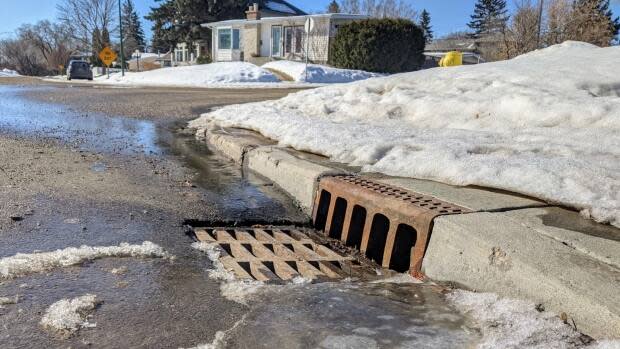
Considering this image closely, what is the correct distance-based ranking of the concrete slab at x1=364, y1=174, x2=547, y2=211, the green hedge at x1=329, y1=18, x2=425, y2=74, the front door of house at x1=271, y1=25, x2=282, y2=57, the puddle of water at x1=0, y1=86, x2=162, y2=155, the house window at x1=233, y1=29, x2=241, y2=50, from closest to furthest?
the concrete slab at x1=364, y1=174, x2=547, y2=211, the puddle of water at x1=0, y1=86, x2=162, y2=155, the green hedge at x1=329, y1=18, x2=425, y2=74, the front door of house at x1=271, y1=25, x2=282, y2=57, the house window at x1=233, y1=29, x2=241, y2=50

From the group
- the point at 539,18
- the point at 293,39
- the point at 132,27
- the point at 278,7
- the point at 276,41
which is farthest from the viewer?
the point at 132,27

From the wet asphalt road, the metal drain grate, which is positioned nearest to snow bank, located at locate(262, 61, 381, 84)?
the wet asphalt road

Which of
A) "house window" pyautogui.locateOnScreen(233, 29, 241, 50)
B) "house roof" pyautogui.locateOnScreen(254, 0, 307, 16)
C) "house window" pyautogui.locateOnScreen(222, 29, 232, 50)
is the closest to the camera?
"house window" pyautogui.locateOnScreen(233, 29, 241, 50)

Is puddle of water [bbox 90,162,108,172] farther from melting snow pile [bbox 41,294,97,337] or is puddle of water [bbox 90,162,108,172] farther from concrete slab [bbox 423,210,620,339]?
concrete slab [bbox 423,210,620,339]

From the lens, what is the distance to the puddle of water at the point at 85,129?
6863 millimetres

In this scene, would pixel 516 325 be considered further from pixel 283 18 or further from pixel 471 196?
pixel 283 18

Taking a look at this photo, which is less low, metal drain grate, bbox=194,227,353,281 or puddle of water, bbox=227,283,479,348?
puddle of water, bbox=227,283,479,348

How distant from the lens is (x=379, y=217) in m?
3.45

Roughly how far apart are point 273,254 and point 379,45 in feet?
85.7

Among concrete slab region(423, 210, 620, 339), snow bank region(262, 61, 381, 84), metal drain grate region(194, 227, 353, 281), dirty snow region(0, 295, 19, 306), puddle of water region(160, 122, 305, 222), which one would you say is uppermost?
snow bank region(262, 61, 381, 84)

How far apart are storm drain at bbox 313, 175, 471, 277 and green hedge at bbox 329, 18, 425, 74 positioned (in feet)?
80.8

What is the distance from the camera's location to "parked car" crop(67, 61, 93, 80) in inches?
1436

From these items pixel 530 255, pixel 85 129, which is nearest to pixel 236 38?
pixel 85 129

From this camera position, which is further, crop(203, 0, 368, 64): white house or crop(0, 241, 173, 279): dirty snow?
crop(203, 0, 368, 64): white house
